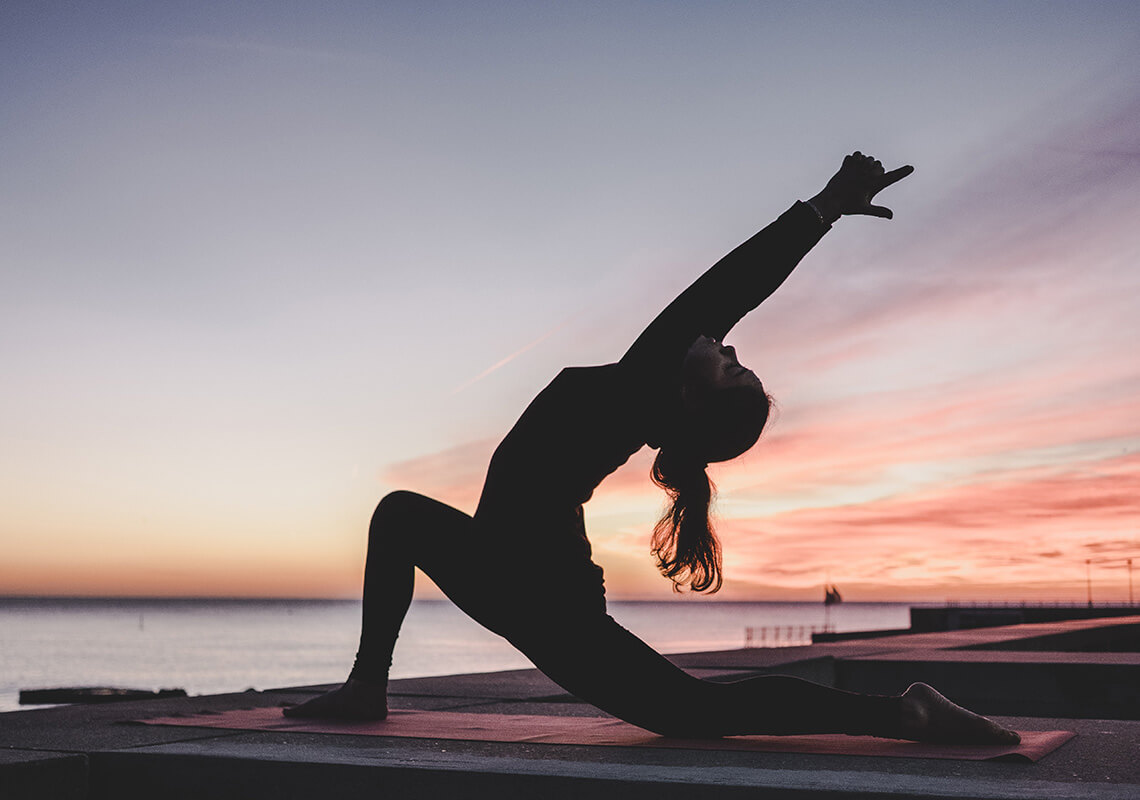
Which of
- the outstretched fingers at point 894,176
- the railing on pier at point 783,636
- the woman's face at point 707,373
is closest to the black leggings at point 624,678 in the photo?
the woman's face at point 707,373

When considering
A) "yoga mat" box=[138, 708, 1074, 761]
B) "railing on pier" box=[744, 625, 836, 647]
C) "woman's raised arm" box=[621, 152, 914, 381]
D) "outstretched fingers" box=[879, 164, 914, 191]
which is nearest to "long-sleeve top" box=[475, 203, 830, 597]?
"woman's raised arm" box=[621, 152, 914, 381]

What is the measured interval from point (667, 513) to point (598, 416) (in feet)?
1.52

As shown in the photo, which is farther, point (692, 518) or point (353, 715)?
point (353, 715)

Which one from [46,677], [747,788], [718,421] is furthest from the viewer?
[46,677]

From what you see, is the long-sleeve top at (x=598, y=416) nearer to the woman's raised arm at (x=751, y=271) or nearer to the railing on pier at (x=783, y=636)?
the woman's raised arm at (x=751, y=271)

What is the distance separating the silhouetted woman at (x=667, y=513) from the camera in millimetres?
3260

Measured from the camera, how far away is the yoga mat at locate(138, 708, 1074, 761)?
10.3ft

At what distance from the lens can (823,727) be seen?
10.8ft

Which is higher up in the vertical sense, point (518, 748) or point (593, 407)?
point (593, 407)

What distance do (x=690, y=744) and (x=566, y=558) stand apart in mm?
709

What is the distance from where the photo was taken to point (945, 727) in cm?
329

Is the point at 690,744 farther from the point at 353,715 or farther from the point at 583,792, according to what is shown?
the point at 353,715

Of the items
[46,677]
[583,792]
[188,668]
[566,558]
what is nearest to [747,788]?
[583,792]

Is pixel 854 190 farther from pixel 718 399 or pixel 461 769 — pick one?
pixel 461 769
